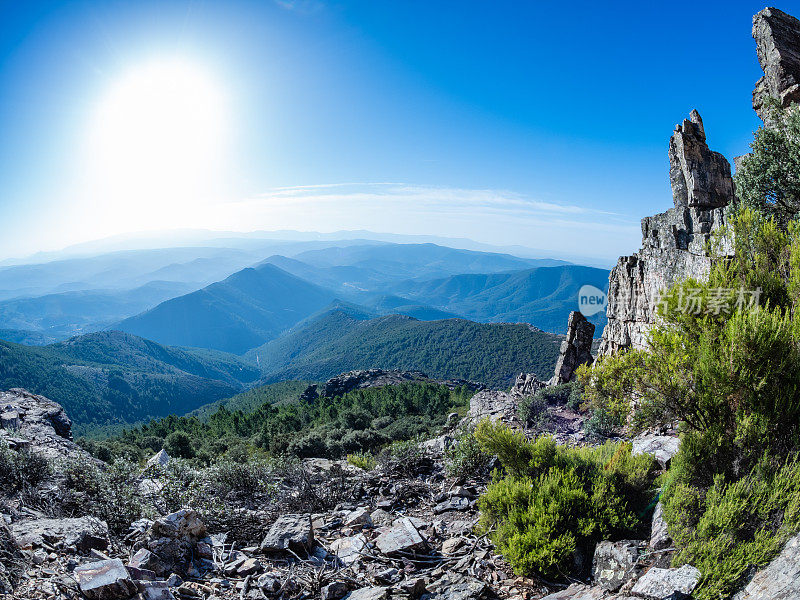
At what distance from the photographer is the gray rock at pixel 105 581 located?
5547 millimetres

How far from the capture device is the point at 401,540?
8.30 metres

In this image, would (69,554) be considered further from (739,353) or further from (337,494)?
(739,353)

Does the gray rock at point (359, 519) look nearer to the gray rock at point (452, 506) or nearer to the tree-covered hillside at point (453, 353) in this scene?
the gray rock at point (452, 506)

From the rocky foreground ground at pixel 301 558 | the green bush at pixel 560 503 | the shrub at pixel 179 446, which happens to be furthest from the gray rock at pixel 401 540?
the shrub at pixel 179 446

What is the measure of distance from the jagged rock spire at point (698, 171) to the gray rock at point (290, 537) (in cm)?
2832

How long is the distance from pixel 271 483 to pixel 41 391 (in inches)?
6660

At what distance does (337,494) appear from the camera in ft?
38.1

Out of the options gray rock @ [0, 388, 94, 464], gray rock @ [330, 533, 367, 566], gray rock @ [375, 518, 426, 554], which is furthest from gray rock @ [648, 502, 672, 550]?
gray rock @ [0, 388, 94, 464]

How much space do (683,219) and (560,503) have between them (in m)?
25.4

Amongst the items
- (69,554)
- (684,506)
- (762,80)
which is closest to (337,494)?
(69,554)

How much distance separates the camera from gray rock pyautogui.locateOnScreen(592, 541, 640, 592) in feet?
19.7

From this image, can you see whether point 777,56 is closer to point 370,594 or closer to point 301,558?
point 370,594

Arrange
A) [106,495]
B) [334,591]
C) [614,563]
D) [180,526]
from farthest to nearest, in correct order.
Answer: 1. [106,495]
2. [180,526]
3. [334,591]
4. [614,563]

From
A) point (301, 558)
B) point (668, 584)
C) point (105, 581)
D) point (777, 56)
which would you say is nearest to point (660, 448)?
point (668, 584)
